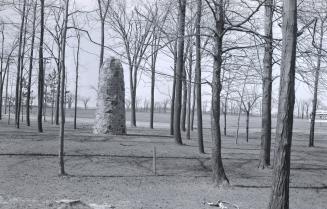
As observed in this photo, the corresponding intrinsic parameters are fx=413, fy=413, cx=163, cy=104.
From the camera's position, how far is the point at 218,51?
10.9m

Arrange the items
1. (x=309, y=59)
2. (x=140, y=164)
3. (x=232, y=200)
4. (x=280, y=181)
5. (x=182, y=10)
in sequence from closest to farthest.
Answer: (x=280, y=181), (x=232, y=200), (x=309, y=59), (x=140, y=164), (x=182, y=10)

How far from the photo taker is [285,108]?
741 centimetres

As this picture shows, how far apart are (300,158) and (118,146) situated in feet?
25.3

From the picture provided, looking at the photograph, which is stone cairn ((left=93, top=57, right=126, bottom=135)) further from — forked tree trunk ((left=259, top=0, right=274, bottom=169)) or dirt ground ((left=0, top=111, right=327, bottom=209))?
forked tree trunk ((left=259, top=0, right=274, bottom=169))

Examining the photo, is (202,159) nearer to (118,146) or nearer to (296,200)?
(118,146)

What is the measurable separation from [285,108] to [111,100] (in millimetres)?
13874

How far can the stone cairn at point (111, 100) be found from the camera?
2055 cm

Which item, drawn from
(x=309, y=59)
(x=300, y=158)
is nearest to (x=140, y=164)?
(x=309, y=59)

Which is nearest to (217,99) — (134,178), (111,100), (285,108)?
(134,178)

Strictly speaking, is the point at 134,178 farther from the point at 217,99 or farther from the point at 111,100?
the point at 111,100

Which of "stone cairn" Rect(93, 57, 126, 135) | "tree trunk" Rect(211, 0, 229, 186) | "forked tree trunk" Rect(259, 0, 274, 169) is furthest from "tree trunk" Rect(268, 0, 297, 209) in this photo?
"stone cairn" Rect(93, 57, 126, 135)

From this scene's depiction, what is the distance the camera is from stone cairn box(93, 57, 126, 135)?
20547 mm

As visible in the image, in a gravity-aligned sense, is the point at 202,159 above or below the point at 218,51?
below

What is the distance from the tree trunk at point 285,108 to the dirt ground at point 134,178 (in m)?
1.60
